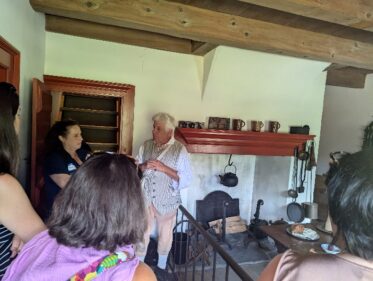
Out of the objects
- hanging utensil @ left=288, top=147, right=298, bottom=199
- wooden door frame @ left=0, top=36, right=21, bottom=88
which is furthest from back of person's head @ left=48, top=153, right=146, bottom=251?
hanging utensil @ left=288, top=147, right=298, bottom=199

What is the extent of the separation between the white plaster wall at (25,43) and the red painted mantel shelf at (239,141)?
1450mm

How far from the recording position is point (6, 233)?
3.12ft

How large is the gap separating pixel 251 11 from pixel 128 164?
78.1 inches

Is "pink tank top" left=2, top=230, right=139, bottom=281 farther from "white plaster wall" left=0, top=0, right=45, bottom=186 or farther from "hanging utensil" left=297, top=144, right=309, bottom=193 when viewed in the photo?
"hanging utensil" left=297, top=144, right=309, bottom=193

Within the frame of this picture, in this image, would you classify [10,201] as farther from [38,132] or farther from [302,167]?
[302,167]

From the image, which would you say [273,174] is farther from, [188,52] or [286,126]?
[188,52]

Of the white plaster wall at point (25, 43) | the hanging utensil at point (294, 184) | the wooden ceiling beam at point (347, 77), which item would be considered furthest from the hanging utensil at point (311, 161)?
the white plaster wall at point (25, 43)

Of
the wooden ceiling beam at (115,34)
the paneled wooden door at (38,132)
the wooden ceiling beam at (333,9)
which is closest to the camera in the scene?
the wooden ceiling beam at (333,9)

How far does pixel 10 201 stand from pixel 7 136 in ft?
0.79

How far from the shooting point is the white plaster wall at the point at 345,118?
3840 mm

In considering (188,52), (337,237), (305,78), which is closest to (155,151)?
(188,52)

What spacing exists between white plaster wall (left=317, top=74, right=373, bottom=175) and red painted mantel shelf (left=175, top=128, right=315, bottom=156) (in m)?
1.09

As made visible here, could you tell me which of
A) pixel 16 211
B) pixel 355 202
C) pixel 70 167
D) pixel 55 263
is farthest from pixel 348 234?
pixel 70 167

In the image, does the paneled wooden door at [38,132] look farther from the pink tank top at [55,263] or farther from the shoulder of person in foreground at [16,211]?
the pink tank top at [55,263]
